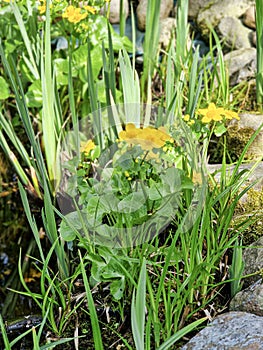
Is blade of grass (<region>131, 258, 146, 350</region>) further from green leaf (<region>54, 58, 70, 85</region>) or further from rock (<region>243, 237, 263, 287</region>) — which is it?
green leaf (<region>54, 58, 70, 85</region>)

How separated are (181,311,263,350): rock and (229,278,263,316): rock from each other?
0.05m

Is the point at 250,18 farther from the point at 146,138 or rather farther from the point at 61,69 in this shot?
the point at 146,138

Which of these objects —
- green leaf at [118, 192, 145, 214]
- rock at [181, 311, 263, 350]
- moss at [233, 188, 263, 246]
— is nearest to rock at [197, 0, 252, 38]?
moss at [233, 188, 263, 246]

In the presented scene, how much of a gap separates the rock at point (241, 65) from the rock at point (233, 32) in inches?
7.4

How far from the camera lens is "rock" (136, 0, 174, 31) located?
329 cm

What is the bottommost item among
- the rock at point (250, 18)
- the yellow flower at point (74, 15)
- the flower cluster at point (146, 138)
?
the flower cluster at point (146, 138)

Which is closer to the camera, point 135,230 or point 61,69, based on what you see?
point 135,230

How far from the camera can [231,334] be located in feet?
4.49

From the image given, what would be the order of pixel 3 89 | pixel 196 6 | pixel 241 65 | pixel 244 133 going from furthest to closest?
1. pixel 196 6
2. pixel 241 65
3. pixel 3 89
4. pixel 244 133

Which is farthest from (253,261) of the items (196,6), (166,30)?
(196,6)

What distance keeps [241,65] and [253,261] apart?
1291mm

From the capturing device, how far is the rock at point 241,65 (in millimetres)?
2525

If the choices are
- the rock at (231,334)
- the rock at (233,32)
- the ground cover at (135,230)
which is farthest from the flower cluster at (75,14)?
the rock at (231,334)

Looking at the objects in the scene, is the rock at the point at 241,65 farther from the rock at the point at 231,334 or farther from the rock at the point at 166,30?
the rock at the point at 231,334
